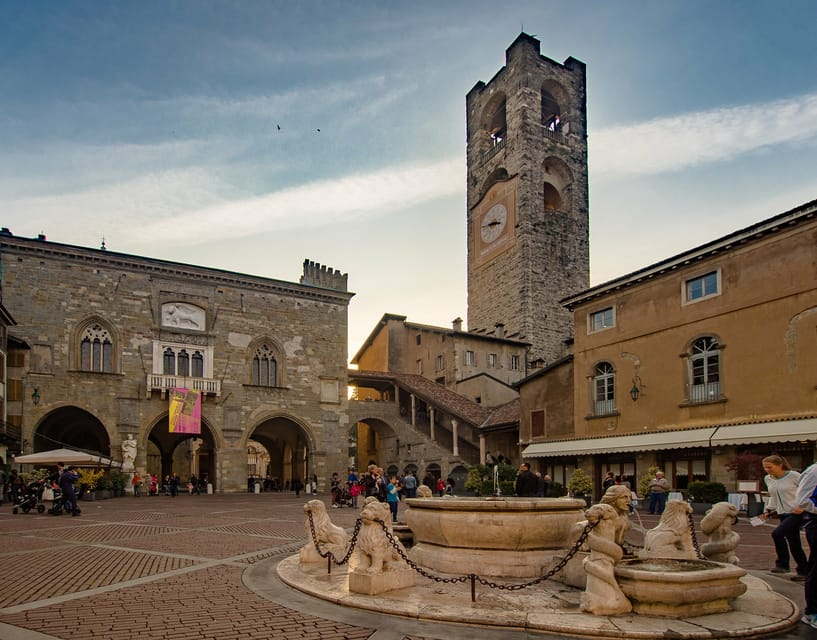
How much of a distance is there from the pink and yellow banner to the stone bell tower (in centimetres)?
2200

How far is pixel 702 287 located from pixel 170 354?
2519 centimetres

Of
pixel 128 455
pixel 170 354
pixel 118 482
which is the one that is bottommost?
pixel 118 482

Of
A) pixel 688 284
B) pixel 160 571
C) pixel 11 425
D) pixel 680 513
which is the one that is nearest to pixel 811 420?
pixel 688 284

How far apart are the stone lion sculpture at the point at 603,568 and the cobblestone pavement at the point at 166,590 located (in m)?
0.85

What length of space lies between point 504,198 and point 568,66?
479 inches

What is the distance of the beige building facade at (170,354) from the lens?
31422mm

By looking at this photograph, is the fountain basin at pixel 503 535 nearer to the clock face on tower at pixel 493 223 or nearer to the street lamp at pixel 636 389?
the street lamp at pixel 636 389

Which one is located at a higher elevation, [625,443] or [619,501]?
[619,501]

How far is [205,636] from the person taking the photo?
5672 mm

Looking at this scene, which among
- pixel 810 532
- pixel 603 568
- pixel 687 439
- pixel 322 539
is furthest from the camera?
pixel 687 439

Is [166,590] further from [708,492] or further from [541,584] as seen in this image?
[708,492]

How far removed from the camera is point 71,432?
39.6 metres

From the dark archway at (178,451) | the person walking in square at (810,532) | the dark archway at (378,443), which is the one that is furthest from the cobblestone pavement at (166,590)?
the dark archway at (378,443)

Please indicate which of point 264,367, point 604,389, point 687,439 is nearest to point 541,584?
point 687,439
